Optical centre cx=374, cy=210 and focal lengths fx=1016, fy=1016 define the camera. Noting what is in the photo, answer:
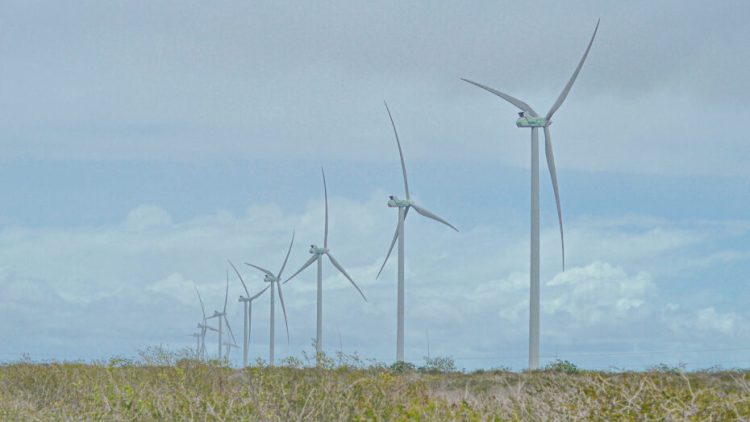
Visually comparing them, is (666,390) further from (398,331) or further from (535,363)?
(398,331)

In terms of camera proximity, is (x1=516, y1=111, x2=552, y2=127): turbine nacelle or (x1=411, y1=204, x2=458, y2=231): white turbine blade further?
(x1=411, y1=204, x2=458, y2=231): white turbine blade

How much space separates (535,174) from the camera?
4681 centimetres

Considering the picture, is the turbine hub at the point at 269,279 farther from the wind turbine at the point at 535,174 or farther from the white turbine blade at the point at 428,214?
the wind turbine at the point at 535,174

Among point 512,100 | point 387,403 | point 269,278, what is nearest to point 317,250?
point 269,278

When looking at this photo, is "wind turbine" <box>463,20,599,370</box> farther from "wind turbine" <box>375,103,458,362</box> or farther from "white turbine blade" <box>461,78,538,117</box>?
"wind turbine" <box>375,103,458,362</box>

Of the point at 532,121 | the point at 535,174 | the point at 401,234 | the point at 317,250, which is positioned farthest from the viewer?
the point at 317,250

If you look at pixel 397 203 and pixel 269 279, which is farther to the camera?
pixel 269 279

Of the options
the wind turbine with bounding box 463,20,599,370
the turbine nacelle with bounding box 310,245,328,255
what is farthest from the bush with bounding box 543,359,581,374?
the turbine nacelle with bounding box 310,245,328,255

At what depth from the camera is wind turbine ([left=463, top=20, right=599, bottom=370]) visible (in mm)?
45938

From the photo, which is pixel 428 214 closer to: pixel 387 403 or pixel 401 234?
pixel 401 234

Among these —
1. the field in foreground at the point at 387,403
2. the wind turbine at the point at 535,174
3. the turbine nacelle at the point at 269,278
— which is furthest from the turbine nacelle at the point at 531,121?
the turbine nacelle at the point at 269,278

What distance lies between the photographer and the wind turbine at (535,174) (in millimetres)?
45938

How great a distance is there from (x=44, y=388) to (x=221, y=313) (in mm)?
63555

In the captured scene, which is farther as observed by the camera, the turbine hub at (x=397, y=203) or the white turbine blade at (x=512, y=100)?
the turbine hub at (x=397, y=203)
